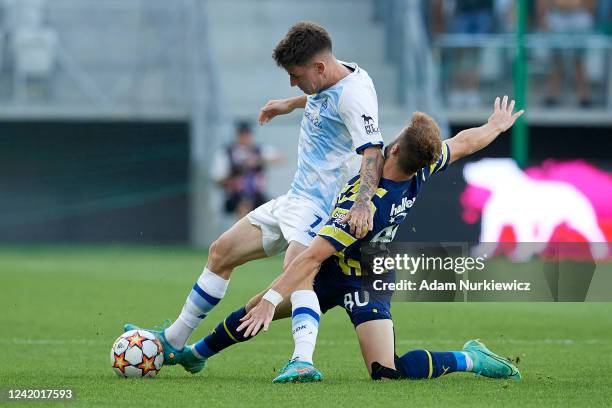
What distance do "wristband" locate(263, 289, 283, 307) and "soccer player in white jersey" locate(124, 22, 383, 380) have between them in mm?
427

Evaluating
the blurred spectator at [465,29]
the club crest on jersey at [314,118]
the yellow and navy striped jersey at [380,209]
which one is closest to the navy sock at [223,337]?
the yellow and navy striped jersey at [380,209]

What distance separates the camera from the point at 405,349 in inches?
338

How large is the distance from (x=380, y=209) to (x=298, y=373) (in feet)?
2.91

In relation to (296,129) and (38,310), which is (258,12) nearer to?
(296,129)

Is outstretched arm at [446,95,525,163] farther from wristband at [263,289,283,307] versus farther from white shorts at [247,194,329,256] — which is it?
wristband at [263,289,283,307]

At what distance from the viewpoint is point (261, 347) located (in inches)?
345

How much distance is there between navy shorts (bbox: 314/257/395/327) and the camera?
675 cm

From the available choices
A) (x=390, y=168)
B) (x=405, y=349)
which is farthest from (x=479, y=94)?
(x=390, y=168)

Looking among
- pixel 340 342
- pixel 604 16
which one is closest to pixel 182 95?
pixel 604 16

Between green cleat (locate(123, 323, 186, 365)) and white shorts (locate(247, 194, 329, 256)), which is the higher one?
white shorts (locate(247, 194, 329, 256))

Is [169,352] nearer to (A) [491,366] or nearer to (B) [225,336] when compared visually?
(B) [225,336]

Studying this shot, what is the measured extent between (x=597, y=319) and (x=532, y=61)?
391 inches


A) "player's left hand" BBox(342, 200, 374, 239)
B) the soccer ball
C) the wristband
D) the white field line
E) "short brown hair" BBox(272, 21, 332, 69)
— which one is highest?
"short brown hair" BBox(272, 21, 332, 69)

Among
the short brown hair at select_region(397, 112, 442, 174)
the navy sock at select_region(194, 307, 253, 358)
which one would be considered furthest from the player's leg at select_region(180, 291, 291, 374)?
the short brown hair at select_region(397, 112, 442, 174)
